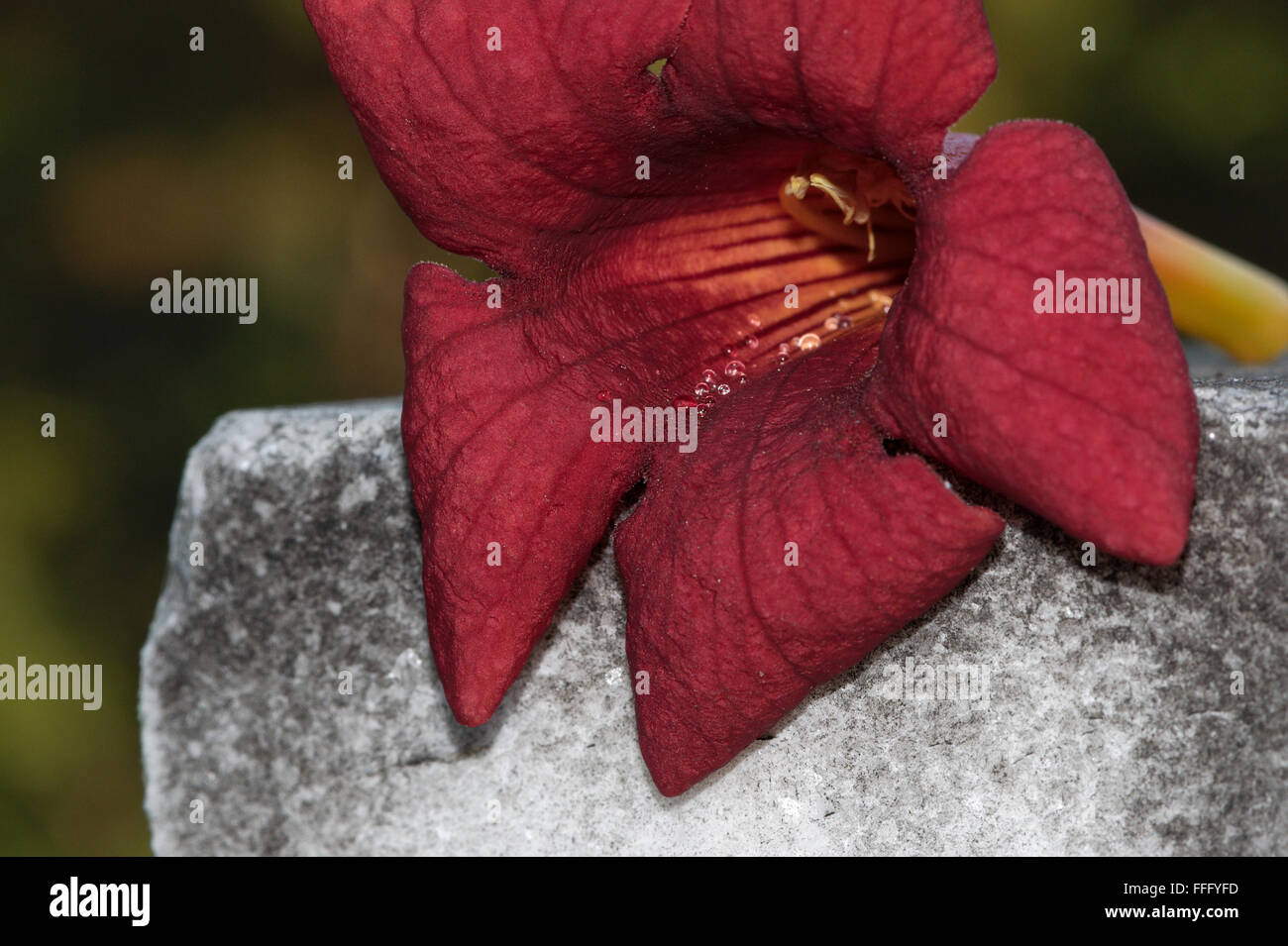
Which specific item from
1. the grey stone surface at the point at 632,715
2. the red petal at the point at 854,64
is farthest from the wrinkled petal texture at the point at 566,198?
the grey stone surface at the point at 632,715

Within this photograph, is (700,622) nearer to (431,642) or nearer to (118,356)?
(431,642)

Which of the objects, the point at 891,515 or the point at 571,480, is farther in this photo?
the point at 571,480

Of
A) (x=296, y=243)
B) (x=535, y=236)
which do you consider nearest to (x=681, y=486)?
(x=535, y=236)

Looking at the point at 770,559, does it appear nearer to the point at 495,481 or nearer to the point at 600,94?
the point at 495,481

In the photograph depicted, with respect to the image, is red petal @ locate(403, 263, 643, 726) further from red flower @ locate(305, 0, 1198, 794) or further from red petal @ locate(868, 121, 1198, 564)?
red petal @ locate(868, 121, 1198, 564)

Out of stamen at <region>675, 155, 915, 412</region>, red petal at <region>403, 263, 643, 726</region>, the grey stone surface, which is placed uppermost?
stamen at <region>675, 155, 915, 412</region>

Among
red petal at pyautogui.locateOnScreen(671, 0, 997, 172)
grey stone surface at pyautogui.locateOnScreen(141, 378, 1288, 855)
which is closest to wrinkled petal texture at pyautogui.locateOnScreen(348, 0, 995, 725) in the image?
red petal at pyautogui.locateOnScreen(671, 0, 997, 172)
